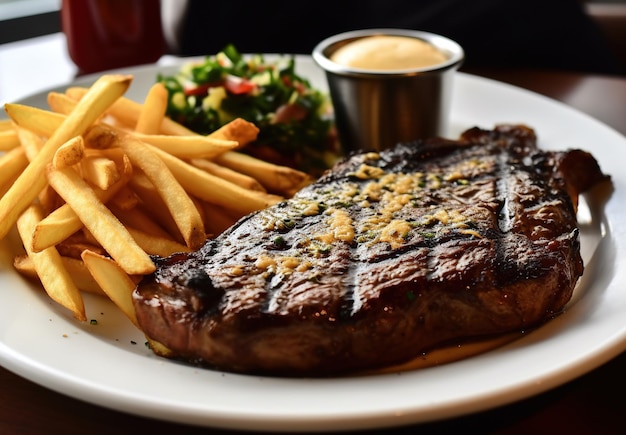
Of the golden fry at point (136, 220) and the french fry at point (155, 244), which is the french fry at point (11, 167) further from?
the french fry at point (155, 244)

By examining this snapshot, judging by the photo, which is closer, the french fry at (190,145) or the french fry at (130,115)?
the french fry at (190,145)

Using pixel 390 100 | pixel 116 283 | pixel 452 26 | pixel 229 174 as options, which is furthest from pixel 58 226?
pixel 452 26

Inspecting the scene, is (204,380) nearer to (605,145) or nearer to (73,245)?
(73,245)

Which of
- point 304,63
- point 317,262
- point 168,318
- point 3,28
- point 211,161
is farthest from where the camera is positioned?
point 3,28

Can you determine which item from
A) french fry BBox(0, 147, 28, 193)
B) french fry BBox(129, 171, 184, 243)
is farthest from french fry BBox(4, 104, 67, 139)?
french fry BBox(129, 171, 184, 243)

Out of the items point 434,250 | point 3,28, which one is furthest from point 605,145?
point 3,28

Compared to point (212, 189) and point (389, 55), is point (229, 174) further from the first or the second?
→ point (389, 55)

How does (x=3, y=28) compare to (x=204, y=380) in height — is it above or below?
below

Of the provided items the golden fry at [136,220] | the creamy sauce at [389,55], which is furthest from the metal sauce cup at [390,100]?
the golden fry at [136,220]
